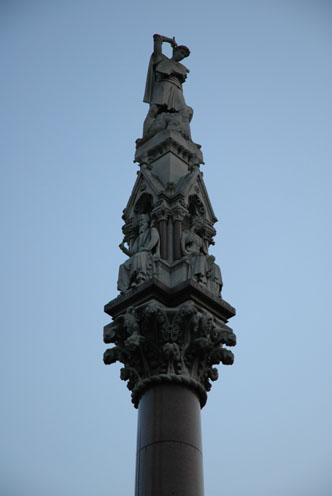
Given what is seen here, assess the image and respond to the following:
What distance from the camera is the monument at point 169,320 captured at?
14.2 metres

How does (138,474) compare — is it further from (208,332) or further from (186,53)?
(186,53)

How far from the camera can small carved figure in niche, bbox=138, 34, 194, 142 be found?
821 inches

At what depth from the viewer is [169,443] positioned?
46.6 feet

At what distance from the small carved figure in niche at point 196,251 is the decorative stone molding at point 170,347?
0.99 meters

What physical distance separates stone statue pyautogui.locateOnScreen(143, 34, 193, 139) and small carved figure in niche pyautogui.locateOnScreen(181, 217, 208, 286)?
11.7 ft

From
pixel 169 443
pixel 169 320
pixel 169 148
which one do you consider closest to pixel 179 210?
pixel 169 148

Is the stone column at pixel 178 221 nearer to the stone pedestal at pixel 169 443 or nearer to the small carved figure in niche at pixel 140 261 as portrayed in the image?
the small carved figure in niche at pixel 140 261

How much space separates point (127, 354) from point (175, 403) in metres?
1.62

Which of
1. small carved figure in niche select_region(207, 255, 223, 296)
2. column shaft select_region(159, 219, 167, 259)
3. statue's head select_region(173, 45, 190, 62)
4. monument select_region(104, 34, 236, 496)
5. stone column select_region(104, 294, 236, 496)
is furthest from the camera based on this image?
statue's head select_region(173, 45, 190, 62)

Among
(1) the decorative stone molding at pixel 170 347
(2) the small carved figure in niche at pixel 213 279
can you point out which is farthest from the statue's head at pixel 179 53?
(1) the decorative stone molding at pixel 170 347

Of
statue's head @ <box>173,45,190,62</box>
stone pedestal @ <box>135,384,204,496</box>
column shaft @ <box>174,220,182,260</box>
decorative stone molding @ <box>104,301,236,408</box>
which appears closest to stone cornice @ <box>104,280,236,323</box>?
decorative stone molding @ <box>104,301,236,408</box>

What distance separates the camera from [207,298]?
16.2 m

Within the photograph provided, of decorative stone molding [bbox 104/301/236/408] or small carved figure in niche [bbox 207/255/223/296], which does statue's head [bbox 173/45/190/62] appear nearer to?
small carved figure in niche [bbox 207/255/223/296]

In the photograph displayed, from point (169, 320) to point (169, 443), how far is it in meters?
2.61
